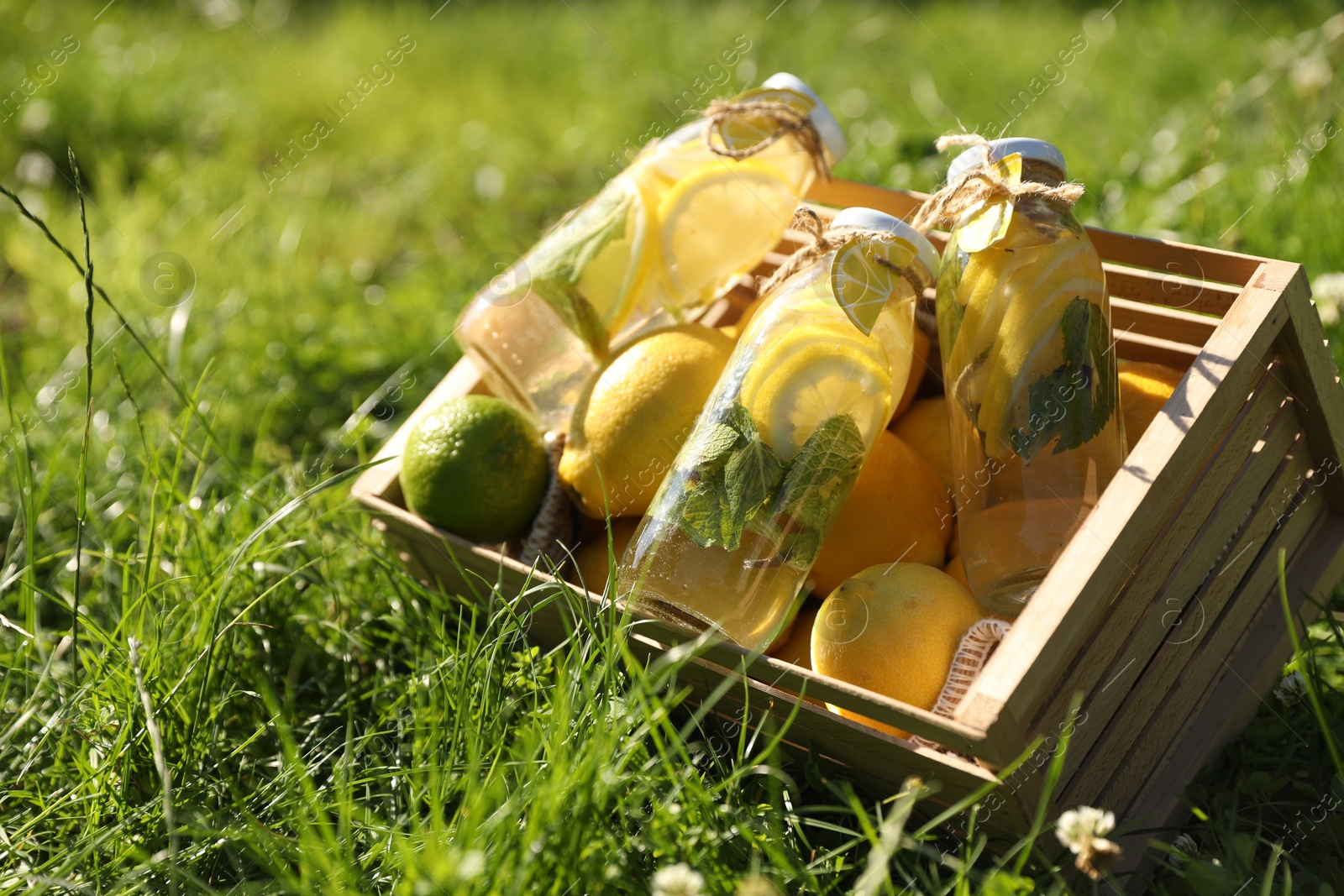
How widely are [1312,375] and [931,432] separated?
549mm

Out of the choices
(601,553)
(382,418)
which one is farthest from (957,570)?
(382,418)

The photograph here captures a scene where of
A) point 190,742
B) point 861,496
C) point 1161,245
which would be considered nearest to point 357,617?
point 190,742

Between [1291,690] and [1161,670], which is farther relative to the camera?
[1291,690]

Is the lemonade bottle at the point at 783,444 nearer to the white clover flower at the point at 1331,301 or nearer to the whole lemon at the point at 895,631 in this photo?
the whole lemon at the point at 895,631

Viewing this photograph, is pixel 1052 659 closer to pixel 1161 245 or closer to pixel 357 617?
pixel 1161 245

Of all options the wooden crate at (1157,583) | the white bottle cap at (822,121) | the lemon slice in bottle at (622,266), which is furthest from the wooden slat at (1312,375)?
the lemon slice in bottle at (622,266)

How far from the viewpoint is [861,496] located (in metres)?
1.56

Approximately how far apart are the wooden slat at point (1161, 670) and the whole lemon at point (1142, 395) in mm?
188

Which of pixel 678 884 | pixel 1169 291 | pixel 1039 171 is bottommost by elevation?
pixel 1169 291

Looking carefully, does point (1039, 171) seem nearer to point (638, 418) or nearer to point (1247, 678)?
point (638, 418)

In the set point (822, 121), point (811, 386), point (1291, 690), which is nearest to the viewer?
point (811, 386)

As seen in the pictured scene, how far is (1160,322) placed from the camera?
1.72m

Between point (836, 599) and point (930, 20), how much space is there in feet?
14.4

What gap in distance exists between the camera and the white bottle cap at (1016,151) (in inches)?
57.3
